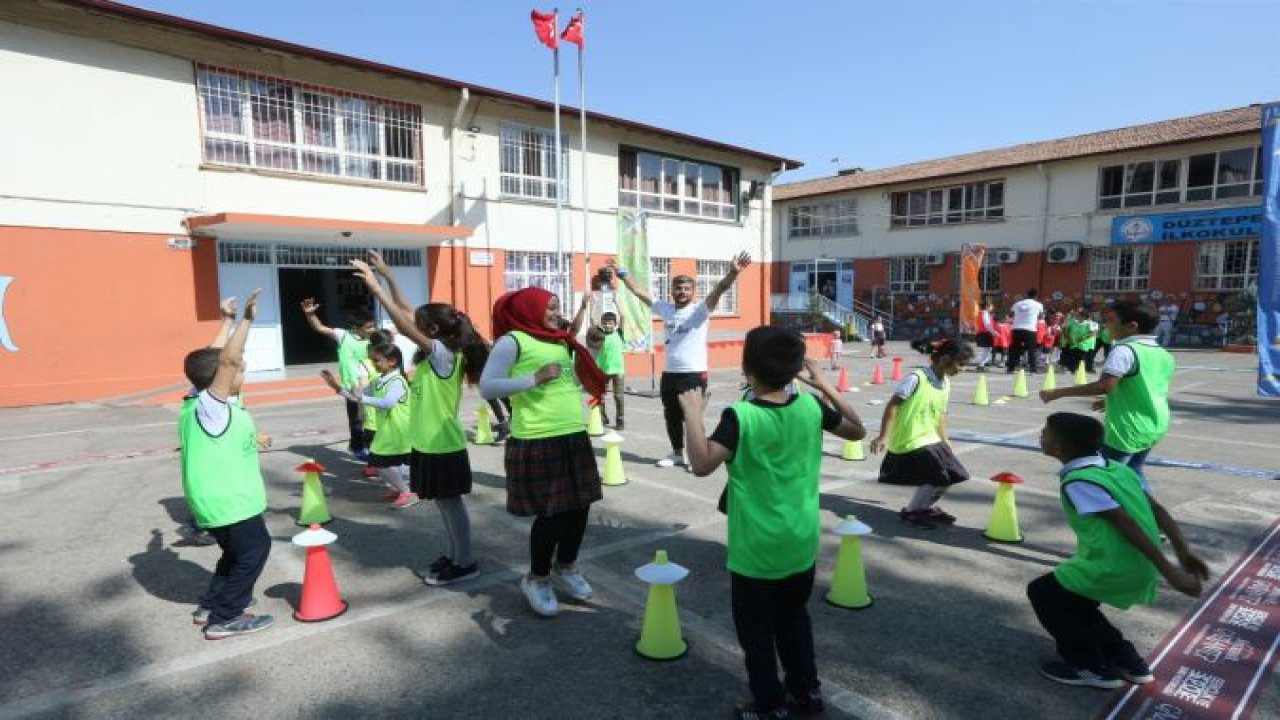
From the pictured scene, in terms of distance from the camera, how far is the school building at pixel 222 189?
1170 centimetres

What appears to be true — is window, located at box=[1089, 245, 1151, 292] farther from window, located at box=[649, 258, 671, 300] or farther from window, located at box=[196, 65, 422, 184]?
window, located at box=[196, 65, 422, 184]

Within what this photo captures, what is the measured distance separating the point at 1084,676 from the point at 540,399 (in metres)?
2.78

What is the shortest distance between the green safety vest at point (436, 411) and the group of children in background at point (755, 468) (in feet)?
0.04

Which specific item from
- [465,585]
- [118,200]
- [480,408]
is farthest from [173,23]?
[465,585]

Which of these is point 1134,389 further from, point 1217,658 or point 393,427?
point 393,427

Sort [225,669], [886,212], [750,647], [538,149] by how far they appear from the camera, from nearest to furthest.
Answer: [750,647], [225,669], [538,149], [886,212]

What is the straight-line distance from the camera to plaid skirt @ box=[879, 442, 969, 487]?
16.6ft


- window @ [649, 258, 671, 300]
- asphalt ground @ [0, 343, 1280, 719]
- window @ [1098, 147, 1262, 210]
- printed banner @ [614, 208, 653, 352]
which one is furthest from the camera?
window @ [1098, 147, 1262, 210]

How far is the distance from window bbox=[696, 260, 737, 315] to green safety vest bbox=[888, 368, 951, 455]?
17.2m

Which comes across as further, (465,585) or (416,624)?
(465,585)

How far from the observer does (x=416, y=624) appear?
370 cm

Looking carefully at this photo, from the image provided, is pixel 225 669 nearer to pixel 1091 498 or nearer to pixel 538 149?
pixel 1091 498

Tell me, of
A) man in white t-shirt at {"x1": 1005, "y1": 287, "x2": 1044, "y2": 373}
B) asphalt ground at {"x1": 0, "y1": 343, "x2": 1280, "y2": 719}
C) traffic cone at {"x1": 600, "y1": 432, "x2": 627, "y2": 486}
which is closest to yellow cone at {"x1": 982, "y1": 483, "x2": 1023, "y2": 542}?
asphalt ground at {"x1": 0, "y1": 343, "x2": 1280, "y2": 719}

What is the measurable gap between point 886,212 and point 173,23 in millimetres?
28544
